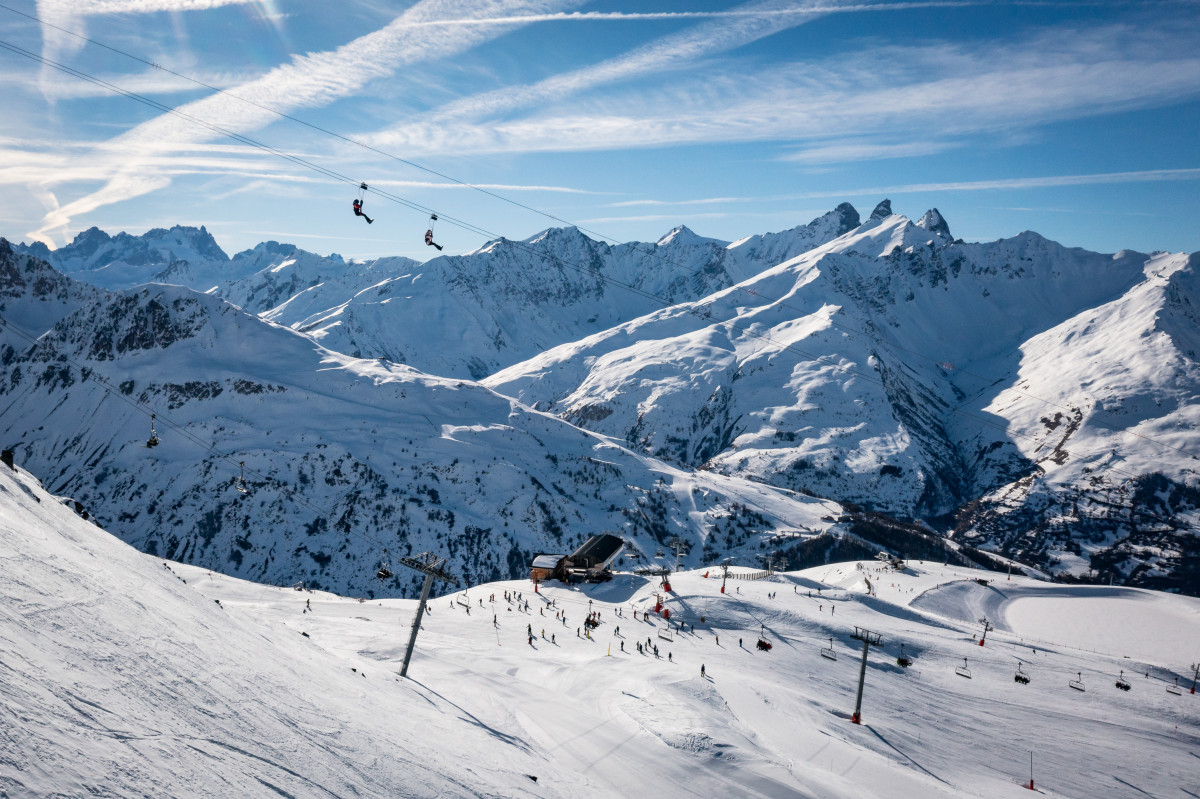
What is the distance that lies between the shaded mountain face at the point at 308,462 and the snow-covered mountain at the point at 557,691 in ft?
131

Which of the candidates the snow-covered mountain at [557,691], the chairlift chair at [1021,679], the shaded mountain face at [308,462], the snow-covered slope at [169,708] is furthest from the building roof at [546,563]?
the snow-covered slope at [169,708]

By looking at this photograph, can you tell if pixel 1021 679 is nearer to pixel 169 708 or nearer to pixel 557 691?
pixel 557 691

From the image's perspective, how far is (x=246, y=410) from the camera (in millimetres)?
120375

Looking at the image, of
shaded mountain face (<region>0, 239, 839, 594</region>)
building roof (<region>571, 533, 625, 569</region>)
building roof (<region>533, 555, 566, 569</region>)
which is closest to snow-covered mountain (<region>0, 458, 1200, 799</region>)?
building roof (<region>533, 555, 566, 569</region>)

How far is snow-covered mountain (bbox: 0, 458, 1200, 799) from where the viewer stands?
10945 mm

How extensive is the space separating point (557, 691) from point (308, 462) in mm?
90614

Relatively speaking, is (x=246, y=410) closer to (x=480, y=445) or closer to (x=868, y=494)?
(x=480, y=445)

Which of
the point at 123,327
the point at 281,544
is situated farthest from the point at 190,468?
the point at 123,327

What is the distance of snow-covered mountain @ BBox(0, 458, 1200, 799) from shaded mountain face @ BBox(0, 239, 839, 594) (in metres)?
39.8

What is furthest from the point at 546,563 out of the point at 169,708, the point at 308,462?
the point at 169,708

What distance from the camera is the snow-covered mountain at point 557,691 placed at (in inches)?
431

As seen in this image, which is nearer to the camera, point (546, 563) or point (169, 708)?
point (169, 708)

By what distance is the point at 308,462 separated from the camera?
10869 cm

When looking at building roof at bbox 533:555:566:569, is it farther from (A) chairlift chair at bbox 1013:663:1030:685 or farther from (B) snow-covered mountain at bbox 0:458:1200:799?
(A) chairlift chair at bbox 1013:663:1030:685
